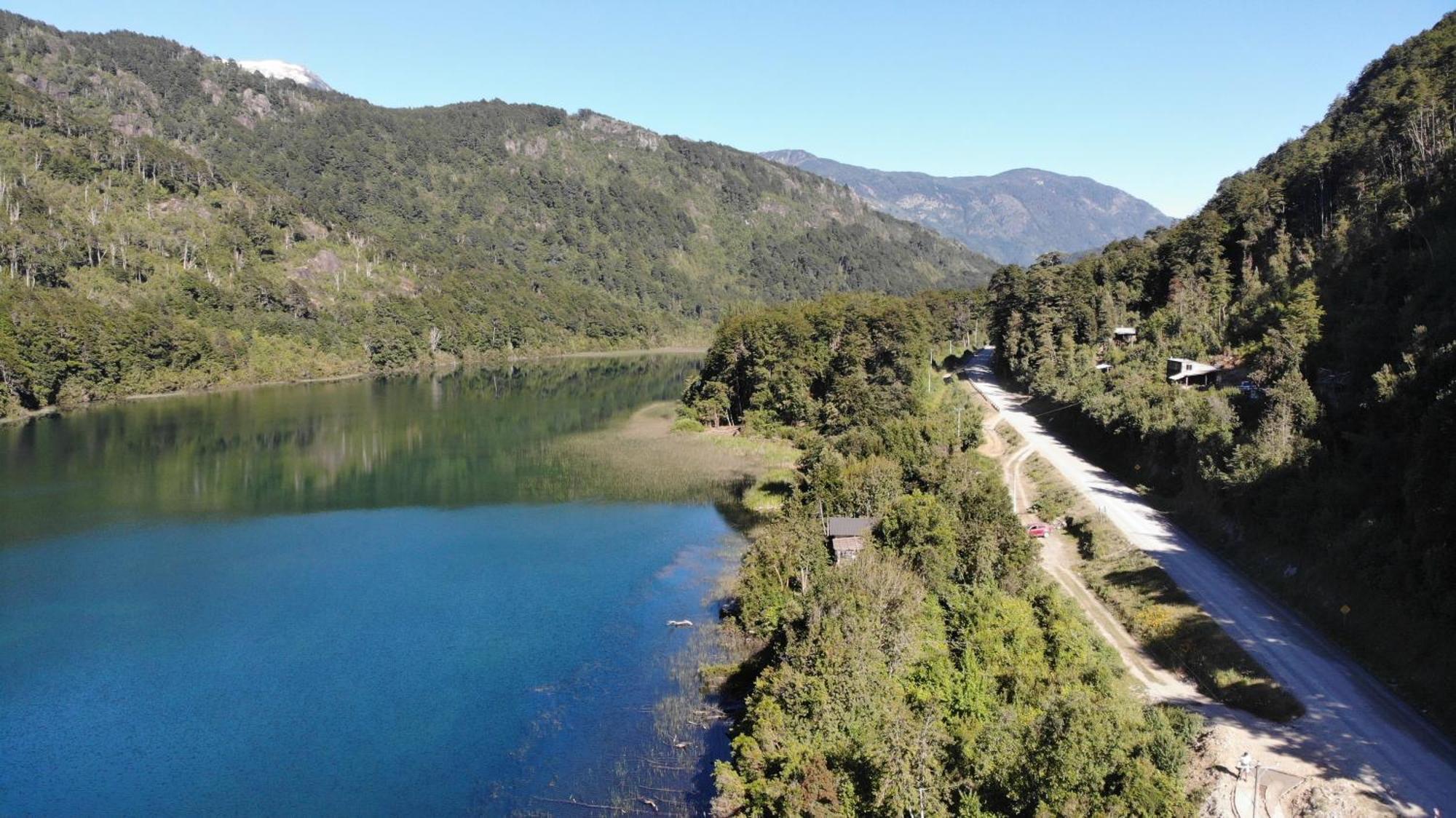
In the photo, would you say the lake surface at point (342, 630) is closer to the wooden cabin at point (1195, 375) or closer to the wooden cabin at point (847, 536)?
the wooden cabin at point (847, 536)

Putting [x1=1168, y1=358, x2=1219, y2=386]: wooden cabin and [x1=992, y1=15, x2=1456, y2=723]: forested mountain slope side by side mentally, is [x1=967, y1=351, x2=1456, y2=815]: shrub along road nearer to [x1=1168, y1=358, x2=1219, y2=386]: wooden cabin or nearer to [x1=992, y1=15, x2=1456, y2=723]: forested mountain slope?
[x1=992, y1=15, x2=1456, y2=723]: forested mountain slope

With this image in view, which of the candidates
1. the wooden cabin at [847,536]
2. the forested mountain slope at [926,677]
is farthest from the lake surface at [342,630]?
the wooden cabin at [847,536]

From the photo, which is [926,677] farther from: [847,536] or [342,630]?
[342,630]

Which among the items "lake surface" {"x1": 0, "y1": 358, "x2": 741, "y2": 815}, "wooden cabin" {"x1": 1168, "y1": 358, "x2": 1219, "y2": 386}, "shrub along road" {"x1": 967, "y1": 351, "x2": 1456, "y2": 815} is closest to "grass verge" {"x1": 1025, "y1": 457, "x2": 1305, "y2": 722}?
"shrub along road" {"x1": 967, "y1": 351, "x2": 1456, "y2": 815}

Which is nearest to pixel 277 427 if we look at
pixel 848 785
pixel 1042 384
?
pixel 1042 384

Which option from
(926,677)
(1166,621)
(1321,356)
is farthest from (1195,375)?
(926,677)

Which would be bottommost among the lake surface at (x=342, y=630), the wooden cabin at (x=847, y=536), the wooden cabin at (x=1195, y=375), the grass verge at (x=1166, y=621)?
the lake surface at (x=342, y=630)
